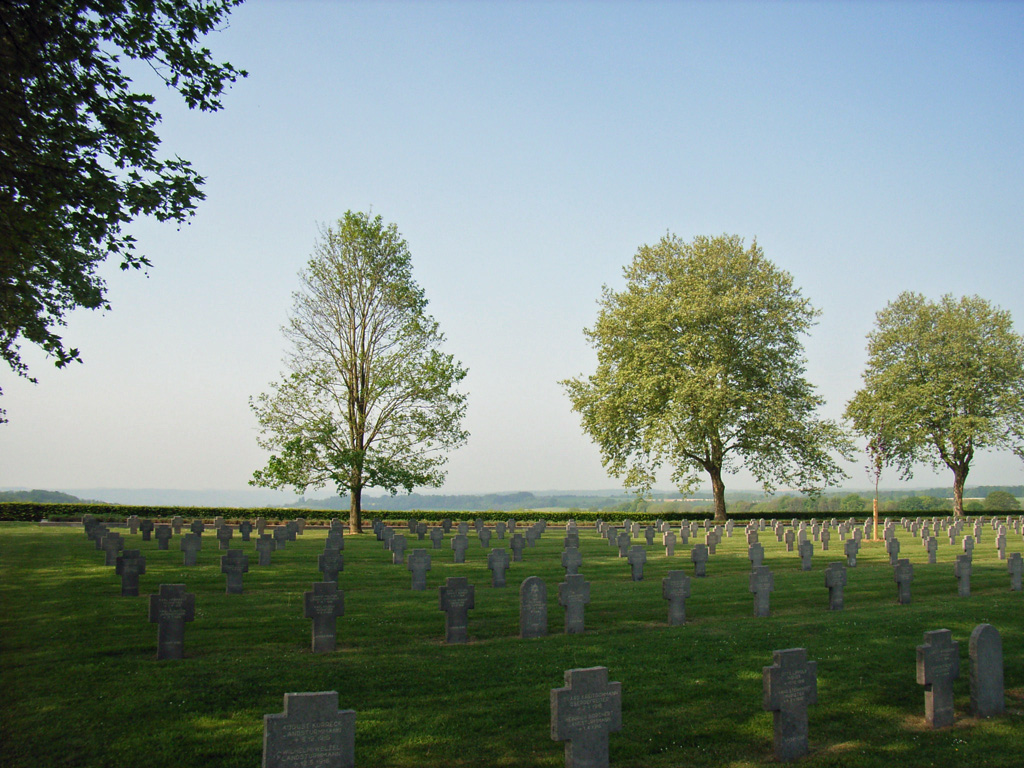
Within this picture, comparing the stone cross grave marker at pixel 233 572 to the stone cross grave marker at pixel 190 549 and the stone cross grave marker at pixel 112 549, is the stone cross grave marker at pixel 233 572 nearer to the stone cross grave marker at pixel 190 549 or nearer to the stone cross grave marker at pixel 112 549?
the stone cross grave marker at pixel 190 549

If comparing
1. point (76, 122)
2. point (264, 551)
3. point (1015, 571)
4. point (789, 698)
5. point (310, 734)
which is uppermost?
point (76, 122)

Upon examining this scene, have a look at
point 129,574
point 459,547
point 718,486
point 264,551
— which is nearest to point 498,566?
point 459,547

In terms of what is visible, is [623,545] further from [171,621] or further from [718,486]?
[718,486]

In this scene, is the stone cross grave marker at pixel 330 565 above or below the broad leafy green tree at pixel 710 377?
below

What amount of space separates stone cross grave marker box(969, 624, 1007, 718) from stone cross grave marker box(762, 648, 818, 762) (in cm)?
233

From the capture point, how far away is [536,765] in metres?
5.67

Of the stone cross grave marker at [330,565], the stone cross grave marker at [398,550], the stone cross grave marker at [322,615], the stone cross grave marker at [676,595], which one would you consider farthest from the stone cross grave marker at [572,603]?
the stone cross grave marker at [398,550]

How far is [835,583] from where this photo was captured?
40.3 feet

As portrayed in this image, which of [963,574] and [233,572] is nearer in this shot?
[233,572]

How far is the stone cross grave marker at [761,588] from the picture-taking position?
11688mm

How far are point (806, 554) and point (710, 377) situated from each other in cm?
1581

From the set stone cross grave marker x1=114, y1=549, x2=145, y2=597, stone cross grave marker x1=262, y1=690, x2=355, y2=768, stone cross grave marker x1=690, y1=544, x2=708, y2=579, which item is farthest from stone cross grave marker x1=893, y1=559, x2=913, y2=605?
stone cross grave marker x1=114, y1=549, x2=145, y2=597

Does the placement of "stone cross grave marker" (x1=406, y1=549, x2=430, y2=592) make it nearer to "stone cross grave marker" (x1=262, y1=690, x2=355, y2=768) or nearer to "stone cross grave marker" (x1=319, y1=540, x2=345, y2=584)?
"stone cross grave marker" (x1=319, y1=540, x2=345, y2=584)

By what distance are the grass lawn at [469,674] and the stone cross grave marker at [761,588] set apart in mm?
269
